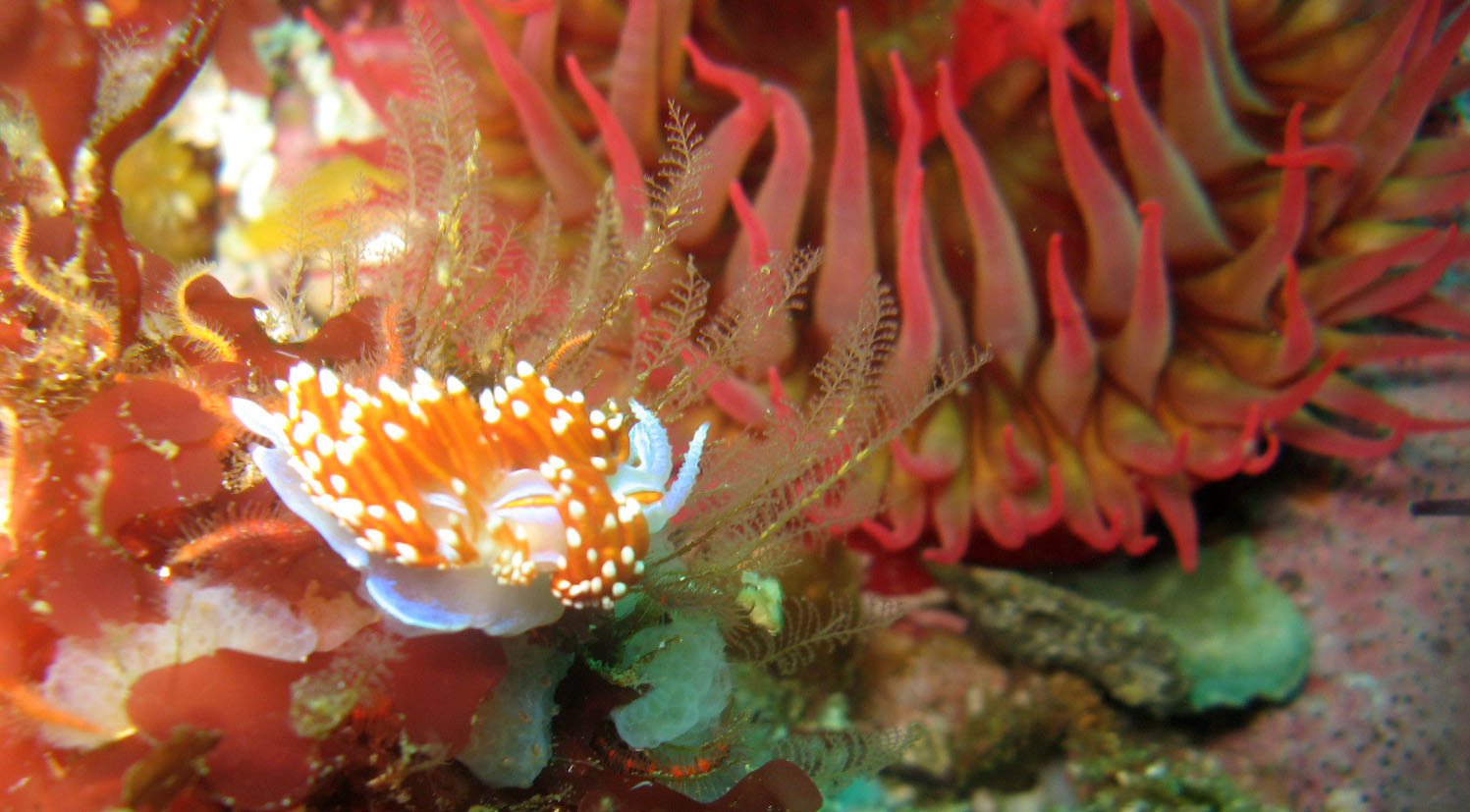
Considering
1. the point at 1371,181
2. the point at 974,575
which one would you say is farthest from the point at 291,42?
the point at 1371,181

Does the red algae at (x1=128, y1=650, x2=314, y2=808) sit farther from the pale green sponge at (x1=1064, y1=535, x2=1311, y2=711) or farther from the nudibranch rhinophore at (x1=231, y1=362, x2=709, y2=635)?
the pale green sponge at (x1=1064, y1=535, x2=1311, y2=711)

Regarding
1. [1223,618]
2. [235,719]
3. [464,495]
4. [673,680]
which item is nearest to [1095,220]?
[1223,618]

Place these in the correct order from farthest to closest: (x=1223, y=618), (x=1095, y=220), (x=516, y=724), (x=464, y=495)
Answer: (x=1223, y=618) → (x=1095, y=220) → (x=516, y=724) → (x=464, y=495)

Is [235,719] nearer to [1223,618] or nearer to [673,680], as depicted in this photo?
[673,680]

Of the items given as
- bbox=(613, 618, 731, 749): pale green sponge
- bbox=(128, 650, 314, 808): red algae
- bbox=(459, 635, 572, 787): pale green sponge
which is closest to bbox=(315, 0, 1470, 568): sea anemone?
bbox=(613, 618, 731, 749): pale green sponge

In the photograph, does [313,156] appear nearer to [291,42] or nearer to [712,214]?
[291,42]
